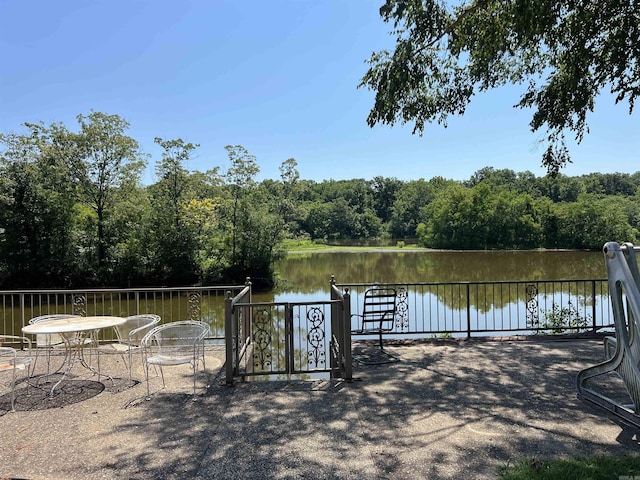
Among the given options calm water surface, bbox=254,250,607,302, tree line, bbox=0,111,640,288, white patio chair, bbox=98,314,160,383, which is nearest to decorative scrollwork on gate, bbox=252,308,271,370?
white patio chair, bbox=98,314,160,383

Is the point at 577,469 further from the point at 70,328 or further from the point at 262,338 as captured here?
the point at 70,328

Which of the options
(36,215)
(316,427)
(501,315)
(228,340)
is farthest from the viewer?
(36,215)

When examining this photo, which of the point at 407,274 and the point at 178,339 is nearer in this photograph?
the point at 178,339

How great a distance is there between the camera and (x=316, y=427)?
3.54 m

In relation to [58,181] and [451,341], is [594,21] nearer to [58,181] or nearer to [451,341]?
[451,341]

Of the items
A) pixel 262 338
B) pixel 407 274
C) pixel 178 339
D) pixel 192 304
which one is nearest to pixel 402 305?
pixel 262 338

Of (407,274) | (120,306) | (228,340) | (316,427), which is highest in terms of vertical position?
(228,340)

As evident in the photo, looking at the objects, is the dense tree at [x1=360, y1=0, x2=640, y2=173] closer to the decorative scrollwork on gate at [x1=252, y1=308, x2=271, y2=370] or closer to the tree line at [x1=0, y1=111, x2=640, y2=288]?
the decorative scrollwork on gate at [x1=252, y1=308, x2=271, y2=370]

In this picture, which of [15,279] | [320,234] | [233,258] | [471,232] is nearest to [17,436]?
[233,258]

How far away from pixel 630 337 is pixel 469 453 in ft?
5.39

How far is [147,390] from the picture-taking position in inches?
173

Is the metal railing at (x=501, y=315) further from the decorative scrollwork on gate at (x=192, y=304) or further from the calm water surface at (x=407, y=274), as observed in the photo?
the calm water surface at (x=407, y=274)

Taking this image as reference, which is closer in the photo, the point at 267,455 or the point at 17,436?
the point at 267,455

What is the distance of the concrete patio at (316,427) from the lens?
2938mm
